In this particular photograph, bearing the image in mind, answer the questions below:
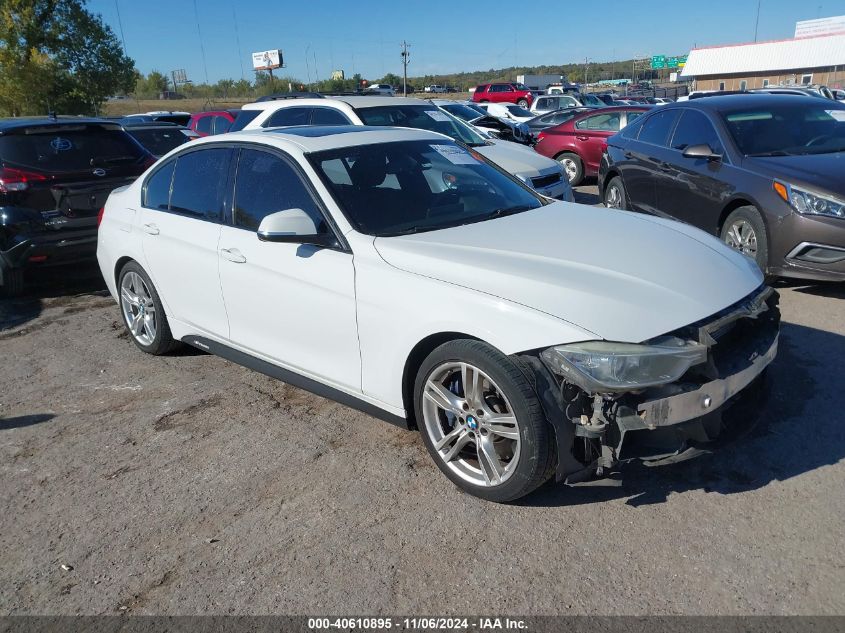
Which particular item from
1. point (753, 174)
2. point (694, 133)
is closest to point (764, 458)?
point (753, 174)

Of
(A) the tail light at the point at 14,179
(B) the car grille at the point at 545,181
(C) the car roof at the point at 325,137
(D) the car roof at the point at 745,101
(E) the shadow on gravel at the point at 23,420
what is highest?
(C) the car roof at the point at 325,137

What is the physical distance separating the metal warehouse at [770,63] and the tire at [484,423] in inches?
2387

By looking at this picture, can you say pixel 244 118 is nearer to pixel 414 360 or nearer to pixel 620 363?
pixel 414 360

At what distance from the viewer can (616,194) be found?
342 inches

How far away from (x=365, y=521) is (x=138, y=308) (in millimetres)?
3173

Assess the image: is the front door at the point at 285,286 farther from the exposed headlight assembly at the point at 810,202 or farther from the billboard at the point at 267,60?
the billboard at the point at 267,60

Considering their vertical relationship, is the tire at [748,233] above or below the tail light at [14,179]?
below

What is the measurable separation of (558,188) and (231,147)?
4.99 m

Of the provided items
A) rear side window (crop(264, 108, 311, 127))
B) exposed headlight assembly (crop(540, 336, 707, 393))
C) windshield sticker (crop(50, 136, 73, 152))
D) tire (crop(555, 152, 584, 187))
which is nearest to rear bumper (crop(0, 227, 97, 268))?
windshield sticker (crop(50, 136, 73, 152))

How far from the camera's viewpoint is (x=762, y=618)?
249 centimetres

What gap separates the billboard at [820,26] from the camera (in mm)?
63438

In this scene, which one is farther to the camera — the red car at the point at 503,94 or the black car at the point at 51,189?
the red car at the point at 503,94

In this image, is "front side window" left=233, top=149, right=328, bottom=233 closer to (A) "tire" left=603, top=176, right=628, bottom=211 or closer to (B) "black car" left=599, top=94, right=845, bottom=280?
(B) "black car" left=599, top=94, right=845, bottom=280

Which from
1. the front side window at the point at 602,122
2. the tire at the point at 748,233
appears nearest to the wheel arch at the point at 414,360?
the tire at the point at 748,233
